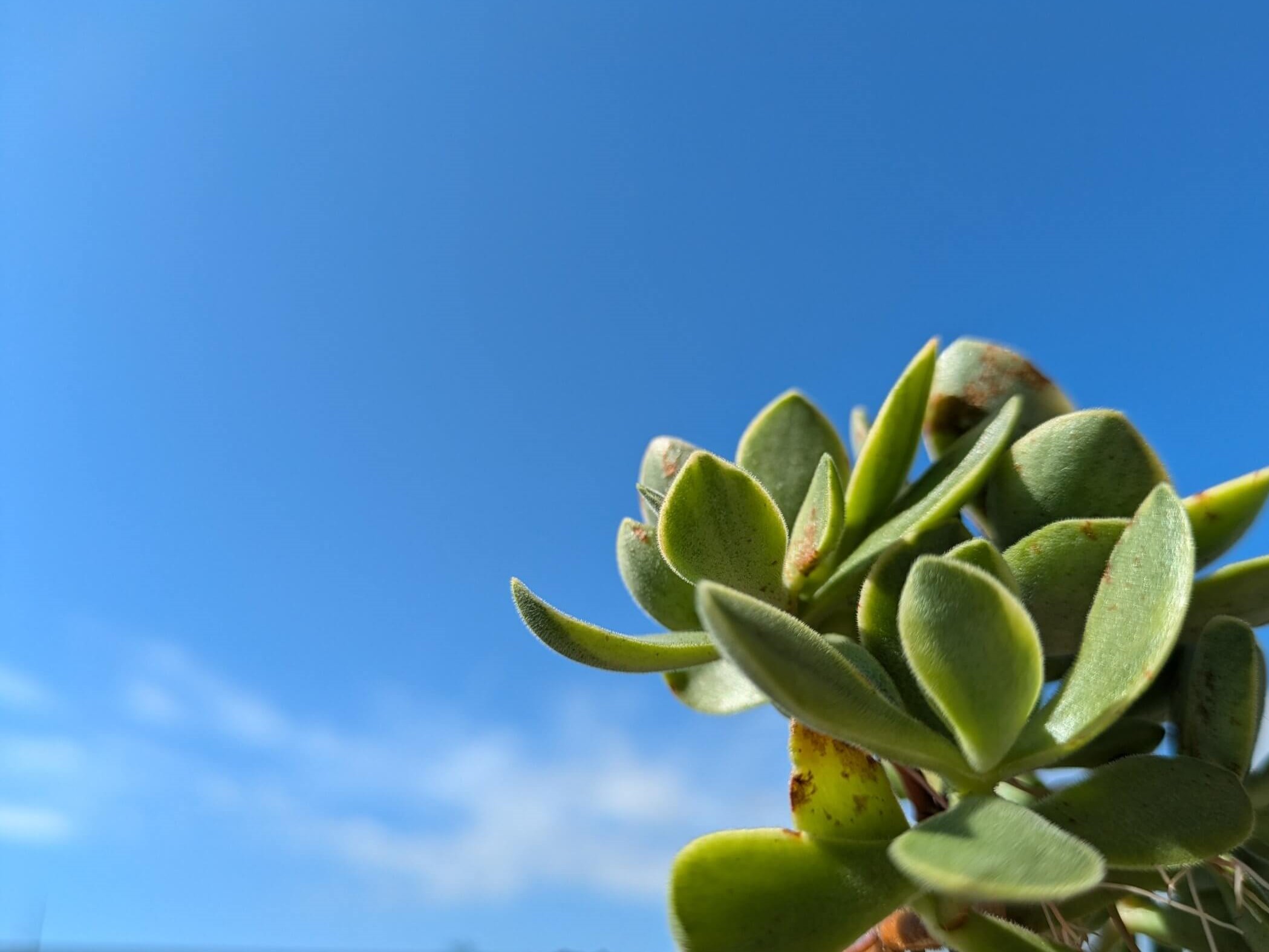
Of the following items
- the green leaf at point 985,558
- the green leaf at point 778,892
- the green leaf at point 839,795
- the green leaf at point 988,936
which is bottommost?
the green leaf at point 988,936

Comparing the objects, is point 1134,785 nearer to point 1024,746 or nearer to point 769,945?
point 1024,746

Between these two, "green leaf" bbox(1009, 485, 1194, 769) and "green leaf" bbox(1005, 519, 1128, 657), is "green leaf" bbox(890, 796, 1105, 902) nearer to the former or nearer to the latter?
"green leaf" bbox(1009, 485, 1194, 769)

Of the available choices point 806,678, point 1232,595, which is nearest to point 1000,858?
point 806,678

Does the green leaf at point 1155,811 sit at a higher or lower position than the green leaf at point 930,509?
lower

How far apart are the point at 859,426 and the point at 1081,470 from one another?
36cm

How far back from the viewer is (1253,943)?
84 cm

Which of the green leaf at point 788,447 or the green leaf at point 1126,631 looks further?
the green leaf at point 788,447

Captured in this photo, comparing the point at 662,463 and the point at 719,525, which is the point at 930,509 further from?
the point at 662,463

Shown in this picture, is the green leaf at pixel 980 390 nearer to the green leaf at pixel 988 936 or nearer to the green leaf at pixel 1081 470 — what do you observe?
the green leaf at pixel 1081 470

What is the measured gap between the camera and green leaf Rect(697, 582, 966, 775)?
56cm

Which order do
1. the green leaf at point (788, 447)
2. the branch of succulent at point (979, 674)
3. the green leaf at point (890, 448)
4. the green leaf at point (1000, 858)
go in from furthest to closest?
1. the green leaf at point (788, 447)
2. the green leaf at point (890, 448)
3. the branch of succulent at point (979, 674)
4. the green leaf at point (1000, 858)

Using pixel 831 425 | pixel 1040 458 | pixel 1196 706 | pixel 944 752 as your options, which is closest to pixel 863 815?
pixel 944 752

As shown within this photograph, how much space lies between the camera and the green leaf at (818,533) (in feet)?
2.96

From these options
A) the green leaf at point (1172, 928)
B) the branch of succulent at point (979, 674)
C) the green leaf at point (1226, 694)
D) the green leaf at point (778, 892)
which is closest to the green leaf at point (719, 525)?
the branch of succulent at point (979, 674)
